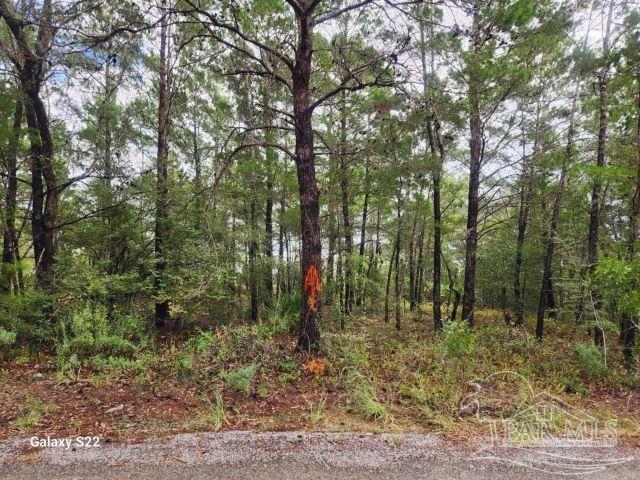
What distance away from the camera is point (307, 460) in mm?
2389

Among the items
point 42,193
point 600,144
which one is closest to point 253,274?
point 42,193

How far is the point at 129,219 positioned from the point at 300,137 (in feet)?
20.0

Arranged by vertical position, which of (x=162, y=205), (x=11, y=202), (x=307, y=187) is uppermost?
(x=11, y=202)

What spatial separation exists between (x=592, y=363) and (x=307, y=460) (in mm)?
5545

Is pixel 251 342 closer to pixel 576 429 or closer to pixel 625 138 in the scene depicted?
pixel 576 429

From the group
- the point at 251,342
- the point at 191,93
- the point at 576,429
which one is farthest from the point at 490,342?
the point at 191,93

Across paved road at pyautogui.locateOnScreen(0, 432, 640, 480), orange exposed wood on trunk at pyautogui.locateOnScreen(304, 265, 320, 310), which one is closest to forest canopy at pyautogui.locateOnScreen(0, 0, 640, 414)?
orange exposed wood on trunk at pyautogui.locateOnScreen(304, 265, 320, 310)

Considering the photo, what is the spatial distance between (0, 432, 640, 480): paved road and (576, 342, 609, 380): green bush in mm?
3385

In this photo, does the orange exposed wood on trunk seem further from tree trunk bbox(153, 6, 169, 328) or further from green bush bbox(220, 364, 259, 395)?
tree trunk bbox(153, 6, 169, 328)

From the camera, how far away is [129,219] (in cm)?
828

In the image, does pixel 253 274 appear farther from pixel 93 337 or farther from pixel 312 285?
pixel 312 285

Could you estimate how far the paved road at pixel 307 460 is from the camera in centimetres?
223

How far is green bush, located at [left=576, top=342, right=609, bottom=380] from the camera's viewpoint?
5.23 meters

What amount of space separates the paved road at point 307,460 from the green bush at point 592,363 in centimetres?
339
